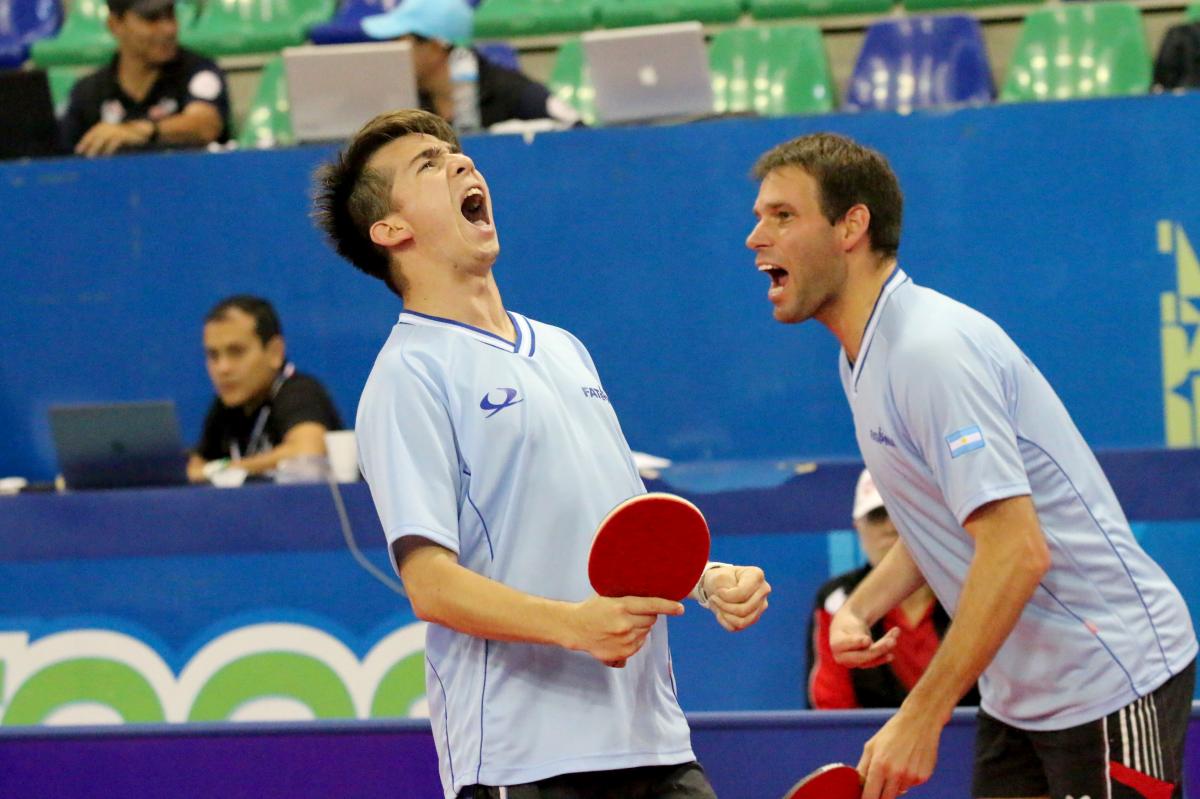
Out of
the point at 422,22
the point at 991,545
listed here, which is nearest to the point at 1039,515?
the point at 991,545

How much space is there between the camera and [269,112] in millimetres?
8117

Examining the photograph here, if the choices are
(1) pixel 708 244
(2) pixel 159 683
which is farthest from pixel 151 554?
(1) pixel 708 244

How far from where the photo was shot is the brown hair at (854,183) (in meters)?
2.99

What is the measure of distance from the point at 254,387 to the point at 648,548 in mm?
3891

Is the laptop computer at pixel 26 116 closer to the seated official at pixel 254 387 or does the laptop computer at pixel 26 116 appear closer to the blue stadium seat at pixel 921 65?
the seated official at pixel 254 387

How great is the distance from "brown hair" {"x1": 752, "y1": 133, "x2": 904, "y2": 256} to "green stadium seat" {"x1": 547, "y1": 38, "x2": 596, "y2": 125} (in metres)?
4.92

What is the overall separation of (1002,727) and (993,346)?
0.72 meters

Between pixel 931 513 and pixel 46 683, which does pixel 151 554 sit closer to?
pixel 46 683

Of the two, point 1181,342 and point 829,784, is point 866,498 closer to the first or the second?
point 829,784

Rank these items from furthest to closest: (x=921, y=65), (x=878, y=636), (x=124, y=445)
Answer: (x=921, y=65) → (x=124, y=445) → (x=878, y=636)

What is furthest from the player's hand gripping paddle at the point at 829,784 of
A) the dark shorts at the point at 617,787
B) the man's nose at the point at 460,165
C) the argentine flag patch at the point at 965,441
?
the man's nose at the point at 460,165

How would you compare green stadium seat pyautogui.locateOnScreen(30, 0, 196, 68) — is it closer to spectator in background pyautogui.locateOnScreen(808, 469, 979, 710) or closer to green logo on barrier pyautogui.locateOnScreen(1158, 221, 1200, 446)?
green logo on barrier pyautogui.locateOnScreen(1158, 221, 1200, 446)

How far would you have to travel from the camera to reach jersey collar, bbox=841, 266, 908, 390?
2.84 metres

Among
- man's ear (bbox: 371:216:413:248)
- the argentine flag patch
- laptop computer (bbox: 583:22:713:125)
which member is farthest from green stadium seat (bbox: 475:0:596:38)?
the argentine flag patch
